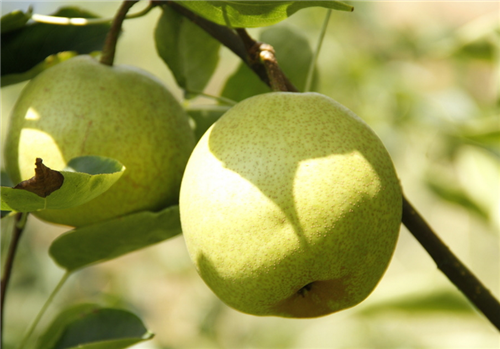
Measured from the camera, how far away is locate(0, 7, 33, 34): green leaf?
34.9 inches

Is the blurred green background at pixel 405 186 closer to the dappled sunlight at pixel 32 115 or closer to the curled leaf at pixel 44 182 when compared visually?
the dappled sunlight at pixel 32 115

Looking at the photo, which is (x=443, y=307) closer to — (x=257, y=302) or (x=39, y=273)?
(x=257, y=302)

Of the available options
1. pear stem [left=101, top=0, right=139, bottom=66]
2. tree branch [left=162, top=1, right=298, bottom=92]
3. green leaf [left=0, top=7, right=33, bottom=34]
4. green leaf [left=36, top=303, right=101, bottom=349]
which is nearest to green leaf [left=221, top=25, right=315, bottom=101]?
tree branch [left=162, top=1, right=298, bottom=92]

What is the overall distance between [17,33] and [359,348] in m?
1.64

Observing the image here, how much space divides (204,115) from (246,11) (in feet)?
1.06

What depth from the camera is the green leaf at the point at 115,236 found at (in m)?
0.81

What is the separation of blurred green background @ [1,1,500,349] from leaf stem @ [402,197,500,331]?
43cm

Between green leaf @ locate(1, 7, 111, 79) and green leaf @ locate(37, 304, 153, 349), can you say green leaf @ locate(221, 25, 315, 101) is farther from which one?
green leaf @ locate(37, 304, 153, 349)

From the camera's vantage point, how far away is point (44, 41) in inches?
38.1

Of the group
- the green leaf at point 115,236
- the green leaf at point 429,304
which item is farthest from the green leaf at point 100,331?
the green leaf at point 429,304

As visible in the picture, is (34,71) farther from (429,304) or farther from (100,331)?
(429,304)

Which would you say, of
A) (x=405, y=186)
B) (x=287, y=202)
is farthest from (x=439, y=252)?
(x=405, y=186)

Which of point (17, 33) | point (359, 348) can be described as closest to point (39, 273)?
point (359, 348)

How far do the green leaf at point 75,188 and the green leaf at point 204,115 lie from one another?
0.33 meters
